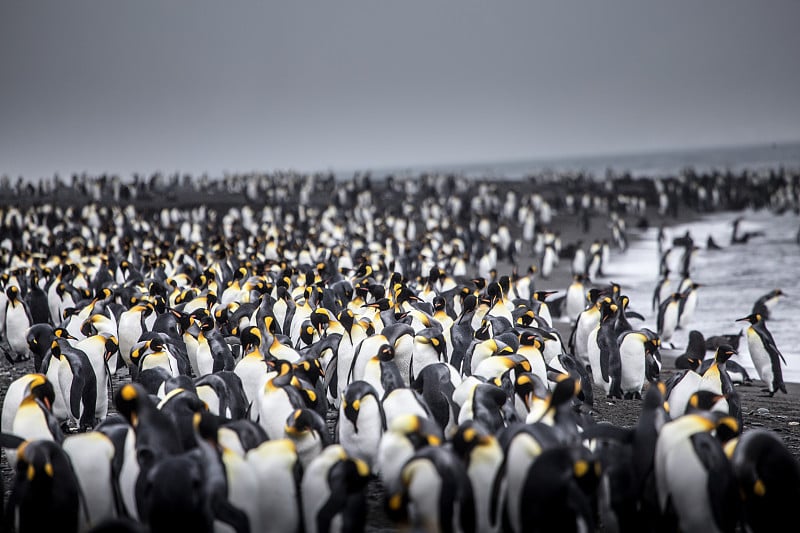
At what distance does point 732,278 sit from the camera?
1655 cm

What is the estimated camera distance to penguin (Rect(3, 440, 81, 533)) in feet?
11.6

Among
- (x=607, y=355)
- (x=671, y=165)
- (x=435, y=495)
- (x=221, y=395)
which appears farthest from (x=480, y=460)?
(x=671, y=165)

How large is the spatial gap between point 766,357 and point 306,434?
5313 mm

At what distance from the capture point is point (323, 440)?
432 centimetres

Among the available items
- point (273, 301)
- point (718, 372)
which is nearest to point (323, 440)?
point (718, 372)

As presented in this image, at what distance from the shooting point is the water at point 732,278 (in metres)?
11.0

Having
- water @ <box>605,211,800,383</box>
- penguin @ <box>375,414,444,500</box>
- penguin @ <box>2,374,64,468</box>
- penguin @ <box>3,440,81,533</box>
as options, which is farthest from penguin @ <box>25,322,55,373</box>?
water @ <box>605,211,800,383</box>

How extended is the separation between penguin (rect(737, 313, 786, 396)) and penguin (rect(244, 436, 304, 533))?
16.8 feet

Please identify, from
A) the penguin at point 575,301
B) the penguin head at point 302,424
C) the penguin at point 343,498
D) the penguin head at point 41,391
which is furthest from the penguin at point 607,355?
the penguin head at point 41,391

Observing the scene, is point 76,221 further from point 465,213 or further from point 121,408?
point 121,408

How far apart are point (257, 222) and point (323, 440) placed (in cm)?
2118

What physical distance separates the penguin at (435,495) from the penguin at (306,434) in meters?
0.92

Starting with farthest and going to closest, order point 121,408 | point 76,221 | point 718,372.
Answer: point 76,221
point 718,372
point 121,408

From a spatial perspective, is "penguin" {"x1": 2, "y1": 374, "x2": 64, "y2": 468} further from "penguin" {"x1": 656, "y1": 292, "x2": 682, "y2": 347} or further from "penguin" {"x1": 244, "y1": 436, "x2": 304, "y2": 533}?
"penguin" {"x1": 656, "y1": 292, "x2": 682, "y2": 347}
